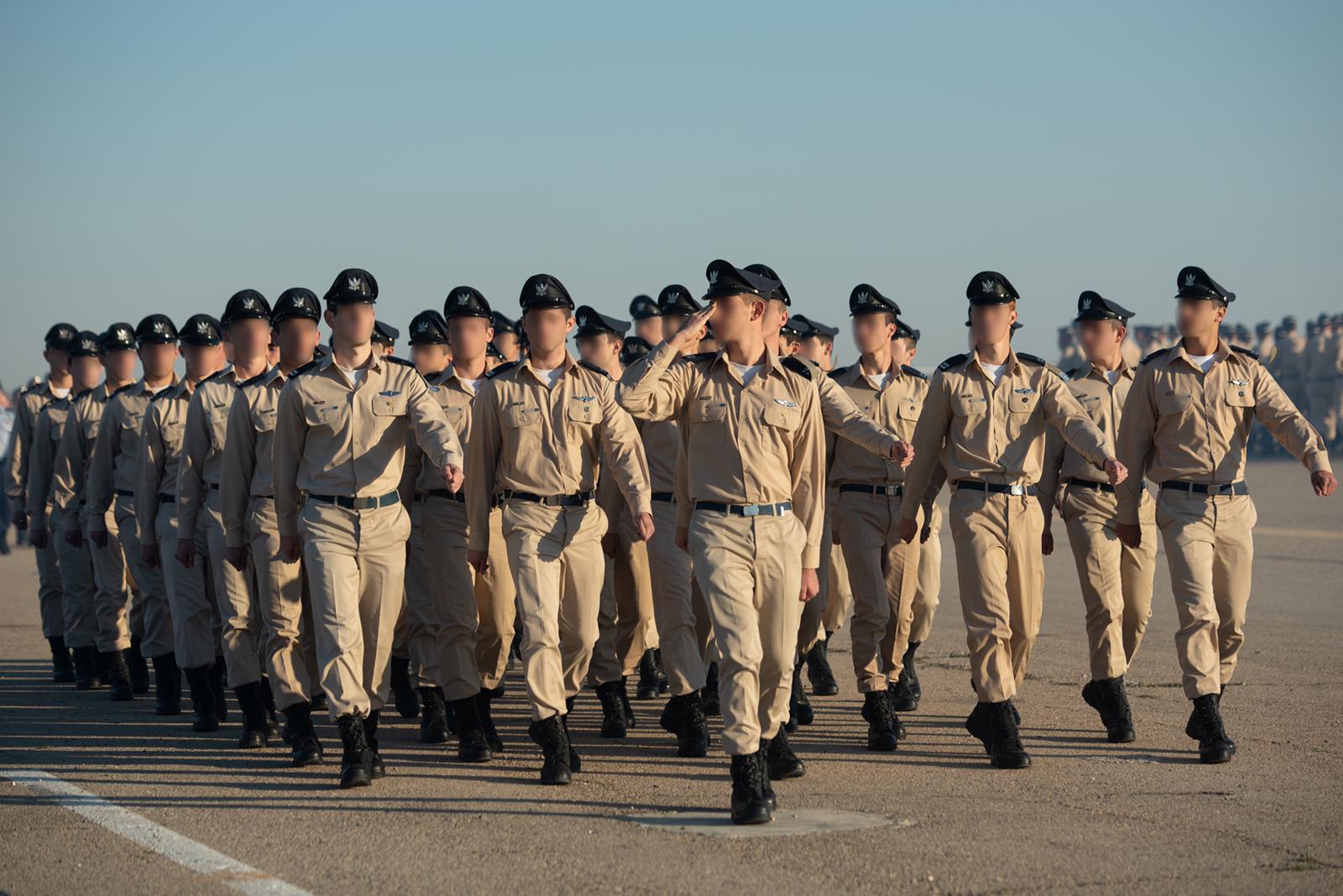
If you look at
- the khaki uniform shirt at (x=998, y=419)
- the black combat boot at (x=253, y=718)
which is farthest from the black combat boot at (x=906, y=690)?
the black combat boot at (x=253, y=718)

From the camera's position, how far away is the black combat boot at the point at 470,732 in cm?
877

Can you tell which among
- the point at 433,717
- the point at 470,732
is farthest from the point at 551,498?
the point at 433,717

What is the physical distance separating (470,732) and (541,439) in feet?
5.53

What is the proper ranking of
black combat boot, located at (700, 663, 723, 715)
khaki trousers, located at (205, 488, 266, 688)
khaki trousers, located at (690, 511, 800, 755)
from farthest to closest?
black combat boot, located at (700, 663, 723, 715) < khaki trousers, located at (205, 488, 266, 688) < khaki trousers, located at (690, 511, 800, 755)

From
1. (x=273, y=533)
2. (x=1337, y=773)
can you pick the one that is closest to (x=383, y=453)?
(x=273, y=533)

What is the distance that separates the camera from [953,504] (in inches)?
350

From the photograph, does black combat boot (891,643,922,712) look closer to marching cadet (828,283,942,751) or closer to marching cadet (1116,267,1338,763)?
marching cadet (828,283,942,751)

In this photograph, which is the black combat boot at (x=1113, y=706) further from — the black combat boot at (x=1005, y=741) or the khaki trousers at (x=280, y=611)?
the khaki trousers at (x=280, y=611)

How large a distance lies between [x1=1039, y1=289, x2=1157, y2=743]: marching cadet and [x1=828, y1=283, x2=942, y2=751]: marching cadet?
0.89 metres

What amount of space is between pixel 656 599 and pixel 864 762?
1659 mm

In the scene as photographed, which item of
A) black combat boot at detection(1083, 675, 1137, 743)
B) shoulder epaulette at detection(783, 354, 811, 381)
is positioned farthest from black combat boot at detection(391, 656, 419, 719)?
black combat boot at detection(1083, 675, 1137, 743)

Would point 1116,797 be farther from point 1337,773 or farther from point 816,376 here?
point 816,376

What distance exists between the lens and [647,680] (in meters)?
11.5

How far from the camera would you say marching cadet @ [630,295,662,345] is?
13844mm
